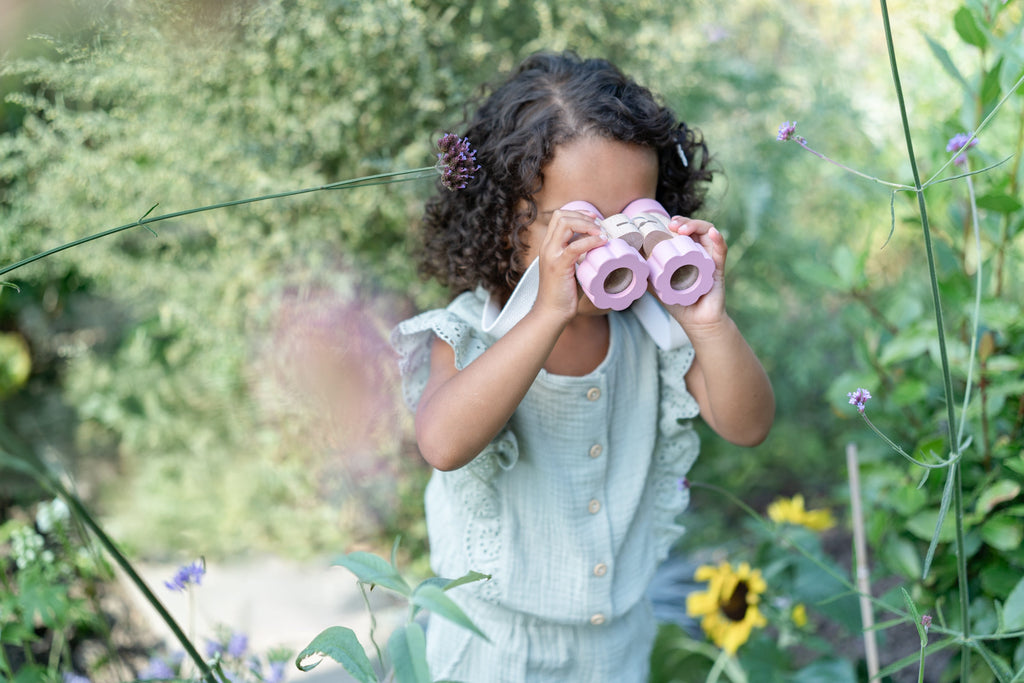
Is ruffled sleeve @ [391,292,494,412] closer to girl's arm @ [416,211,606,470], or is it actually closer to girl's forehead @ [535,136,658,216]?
girl's arm @ [416,211,606,470]

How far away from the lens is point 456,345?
1.03 m

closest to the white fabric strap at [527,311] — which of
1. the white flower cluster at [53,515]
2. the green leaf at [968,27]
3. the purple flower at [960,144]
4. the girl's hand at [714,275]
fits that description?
the girl's hand at [714,275]

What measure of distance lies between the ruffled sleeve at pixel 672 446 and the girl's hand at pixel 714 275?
6.3 inches

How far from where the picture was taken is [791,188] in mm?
2188

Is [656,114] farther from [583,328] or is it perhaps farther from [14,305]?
[14,305]

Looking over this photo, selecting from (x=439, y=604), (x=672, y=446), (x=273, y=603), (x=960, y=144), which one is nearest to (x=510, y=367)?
(x=439, y=604)

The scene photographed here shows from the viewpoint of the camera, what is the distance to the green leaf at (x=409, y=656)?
23.5 inches

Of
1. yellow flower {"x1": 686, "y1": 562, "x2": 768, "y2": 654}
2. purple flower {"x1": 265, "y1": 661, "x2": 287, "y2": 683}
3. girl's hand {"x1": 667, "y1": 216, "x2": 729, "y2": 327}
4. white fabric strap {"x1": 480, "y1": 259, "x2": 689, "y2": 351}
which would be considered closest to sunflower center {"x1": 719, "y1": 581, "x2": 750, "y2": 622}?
yellow flower {"x1": 686, "y1": 562, "x2": 768, "y2": 654}

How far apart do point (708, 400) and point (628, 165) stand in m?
0.36

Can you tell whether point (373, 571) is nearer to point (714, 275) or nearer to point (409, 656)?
point (409, 656)

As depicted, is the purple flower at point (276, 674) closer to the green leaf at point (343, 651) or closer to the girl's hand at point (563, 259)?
the green leaf at point (343, 651)

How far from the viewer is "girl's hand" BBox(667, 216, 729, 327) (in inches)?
37.6

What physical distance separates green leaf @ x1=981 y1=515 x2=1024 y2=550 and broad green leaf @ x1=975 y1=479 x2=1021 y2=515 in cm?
2

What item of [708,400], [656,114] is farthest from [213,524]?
[656,114]
